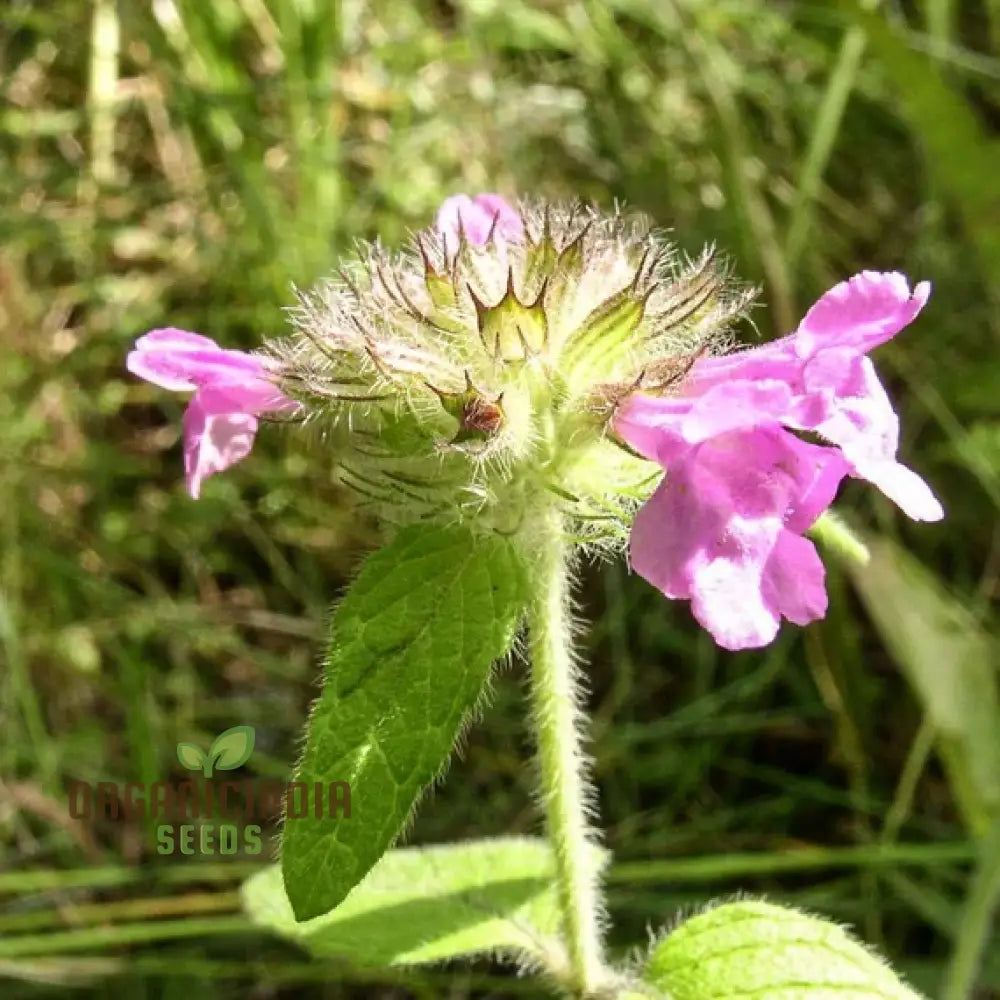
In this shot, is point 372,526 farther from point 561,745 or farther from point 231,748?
point 561,745

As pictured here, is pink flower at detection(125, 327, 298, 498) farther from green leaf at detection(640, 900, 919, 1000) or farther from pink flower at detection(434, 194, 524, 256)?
green leaf at detection(640, 900, 919, 1000)

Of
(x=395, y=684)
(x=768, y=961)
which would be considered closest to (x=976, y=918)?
(x=768, y=961)

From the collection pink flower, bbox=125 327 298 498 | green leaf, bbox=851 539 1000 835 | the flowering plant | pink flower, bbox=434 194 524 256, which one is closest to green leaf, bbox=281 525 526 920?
the flowering plant

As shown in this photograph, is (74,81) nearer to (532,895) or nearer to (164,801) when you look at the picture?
(164,801)

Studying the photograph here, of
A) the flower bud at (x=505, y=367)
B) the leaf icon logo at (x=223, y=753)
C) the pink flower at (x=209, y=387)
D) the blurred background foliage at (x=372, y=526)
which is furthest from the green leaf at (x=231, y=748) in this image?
the flower bud at (x=505, y=367)

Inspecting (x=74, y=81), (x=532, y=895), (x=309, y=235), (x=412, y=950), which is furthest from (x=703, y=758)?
(x=74, y=81)

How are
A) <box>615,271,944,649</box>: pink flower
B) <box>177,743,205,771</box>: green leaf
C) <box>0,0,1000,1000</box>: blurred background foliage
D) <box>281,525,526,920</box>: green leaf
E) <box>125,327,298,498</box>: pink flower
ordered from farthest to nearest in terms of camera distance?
<box>0,0,1000,1000</box>: blurred background foliage < <box>177,743,205,771</box>: green leaf < <box>125,327,298,498</box>: pink flower < <box>281,525,526,920</box>: green leaf < <box>615,271,944,649</box>: pink flower

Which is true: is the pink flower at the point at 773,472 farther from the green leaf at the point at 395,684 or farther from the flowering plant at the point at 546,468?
the green leaf at the point at 395,684
